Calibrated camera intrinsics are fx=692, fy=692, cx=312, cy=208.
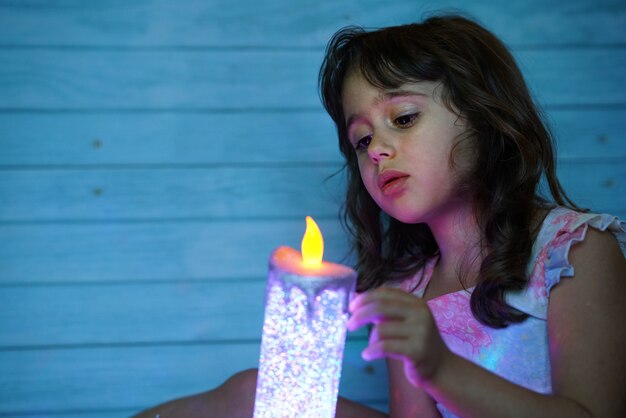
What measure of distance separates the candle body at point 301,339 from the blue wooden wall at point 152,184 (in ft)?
2.36

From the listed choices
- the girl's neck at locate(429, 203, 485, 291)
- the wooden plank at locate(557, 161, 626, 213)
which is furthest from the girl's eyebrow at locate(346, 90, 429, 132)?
the wooden plank at locate(557, 161, 626, 213)

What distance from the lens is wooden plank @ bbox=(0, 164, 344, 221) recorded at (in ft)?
4.72

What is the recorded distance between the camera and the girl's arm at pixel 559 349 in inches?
29.6

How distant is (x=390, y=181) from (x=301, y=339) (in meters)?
0.43

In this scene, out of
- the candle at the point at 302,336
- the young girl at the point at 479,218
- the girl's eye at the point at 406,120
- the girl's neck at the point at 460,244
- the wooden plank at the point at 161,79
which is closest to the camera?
the candle at the point at 302,336

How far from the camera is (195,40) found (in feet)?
4.82

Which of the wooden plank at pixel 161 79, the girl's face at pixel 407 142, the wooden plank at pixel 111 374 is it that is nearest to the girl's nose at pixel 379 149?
the girl's face at pixel 407 142

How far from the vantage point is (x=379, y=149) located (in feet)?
3.56

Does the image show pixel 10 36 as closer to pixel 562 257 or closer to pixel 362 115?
pixel 362 115

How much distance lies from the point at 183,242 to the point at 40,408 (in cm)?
46

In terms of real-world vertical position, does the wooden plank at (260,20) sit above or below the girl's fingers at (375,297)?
above

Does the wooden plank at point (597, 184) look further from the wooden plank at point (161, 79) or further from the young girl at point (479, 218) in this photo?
the young girl at point (479, 218)

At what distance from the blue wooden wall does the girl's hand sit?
740mm

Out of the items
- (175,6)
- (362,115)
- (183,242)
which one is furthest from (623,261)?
(175,6)
